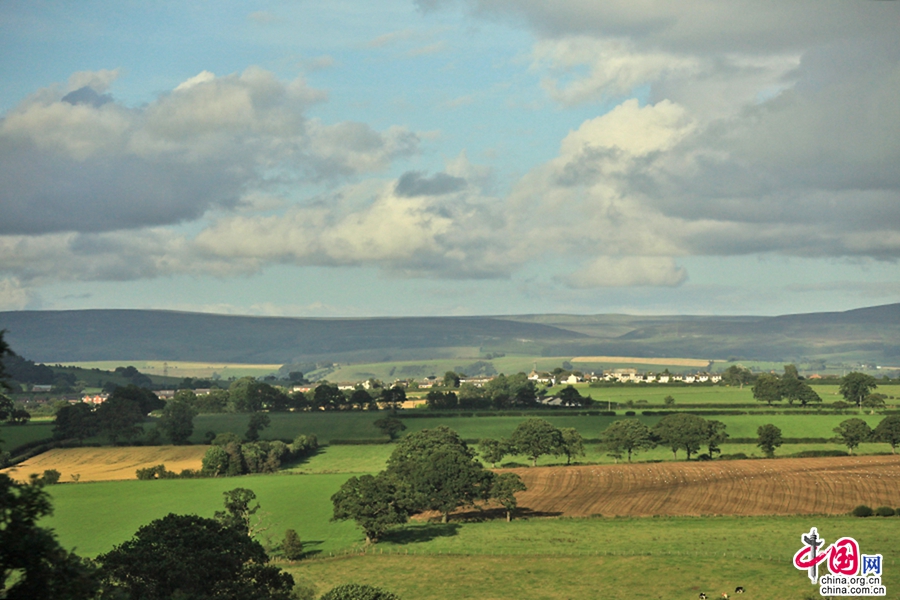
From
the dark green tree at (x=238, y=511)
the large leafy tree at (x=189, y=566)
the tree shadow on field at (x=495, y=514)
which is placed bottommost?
the tree shadow on field at (x=495, y=514)

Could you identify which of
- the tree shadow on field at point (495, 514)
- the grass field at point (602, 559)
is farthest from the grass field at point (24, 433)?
the grass field at point (602, 559)

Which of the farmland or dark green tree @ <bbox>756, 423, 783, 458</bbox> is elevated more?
dark green tree @ <bbox>756, 423, 783, 458</bbox>

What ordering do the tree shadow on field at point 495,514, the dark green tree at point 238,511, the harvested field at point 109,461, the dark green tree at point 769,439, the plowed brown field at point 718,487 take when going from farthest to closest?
1. the dark green tree at point 769,439
2. the harvested field at point 109,461
3. the tree shadow on field at point 495,514
4. the plowed brown field at point 718,487
5. the dark green tree at point 238,511

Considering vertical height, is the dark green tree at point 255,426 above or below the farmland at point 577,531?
above

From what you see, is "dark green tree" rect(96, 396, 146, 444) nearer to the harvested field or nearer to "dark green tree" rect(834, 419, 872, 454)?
the harvested field

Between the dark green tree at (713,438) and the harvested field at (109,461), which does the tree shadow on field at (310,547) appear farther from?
the dark green tree at (713,438)

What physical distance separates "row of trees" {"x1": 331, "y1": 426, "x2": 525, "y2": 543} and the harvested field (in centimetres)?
4927

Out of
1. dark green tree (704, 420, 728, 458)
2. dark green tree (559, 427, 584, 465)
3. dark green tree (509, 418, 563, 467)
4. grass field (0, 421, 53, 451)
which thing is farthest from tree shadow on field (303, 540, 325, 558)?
grass field (0, 421, 53, 451)

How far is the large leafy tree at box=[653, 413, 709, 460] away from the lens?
149125 mm

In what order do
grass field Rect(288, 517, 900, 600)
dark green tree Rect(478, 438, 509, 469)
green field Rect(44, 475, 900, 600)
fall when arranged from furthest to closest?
dark green tree Rect(478, 438, 509, 469) → green field Rect(44, 475, 900, 600) → grass field Rect(288, 517, 900, 600)

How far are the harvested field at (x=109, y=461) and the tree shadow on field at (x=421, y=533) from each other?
5901 cm

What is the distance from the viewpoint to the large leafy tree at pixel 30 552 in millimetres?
24172

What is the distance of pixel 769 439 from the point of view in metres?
148

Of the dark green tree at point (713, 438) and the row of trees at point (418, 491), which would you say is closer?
the row of trees at point (418, 491)
